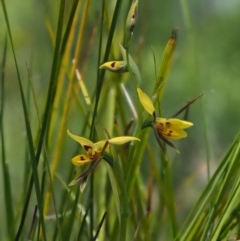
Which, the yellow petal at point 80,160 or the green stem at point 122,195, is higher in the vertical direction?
the yellow petal at point 80,160

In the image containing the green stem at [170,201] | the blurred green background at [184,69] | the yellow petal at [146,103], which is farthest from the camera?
the blurred green background at [184,69]

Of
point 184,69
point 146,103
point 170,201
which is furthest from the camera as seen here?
point 184,69

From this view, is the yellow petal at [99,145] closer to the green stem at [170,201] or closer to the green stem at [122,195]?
the green stem at [122,195]

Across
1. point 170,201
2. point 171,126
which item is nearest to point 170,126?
point 171,126

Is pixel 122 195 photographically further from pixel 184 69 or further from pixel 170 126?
pixel 184 69

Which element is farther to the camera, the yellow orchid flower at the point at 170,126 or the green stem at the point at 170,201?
the green stem at the point at 170,201

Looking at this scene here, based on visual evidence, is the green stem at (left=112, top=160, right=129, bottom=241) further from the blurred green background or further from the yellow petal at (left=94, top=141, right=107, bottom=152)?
the blurred green background

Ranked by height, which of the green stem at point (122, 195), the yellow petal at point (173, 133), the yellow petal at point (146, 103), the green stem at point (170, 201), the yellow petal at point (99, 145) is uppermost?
the yellow petal at point (146, 103)

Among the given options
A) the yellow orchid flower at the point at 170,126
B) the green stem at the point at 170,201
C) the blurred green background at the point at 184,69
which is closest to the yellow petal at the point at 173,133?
the yellow orchid flower at the point at 170,126
